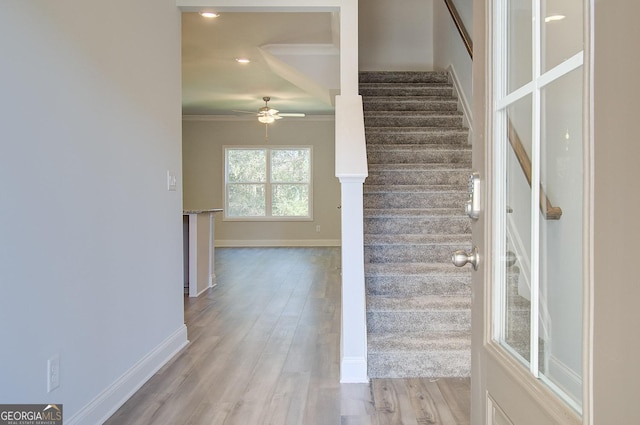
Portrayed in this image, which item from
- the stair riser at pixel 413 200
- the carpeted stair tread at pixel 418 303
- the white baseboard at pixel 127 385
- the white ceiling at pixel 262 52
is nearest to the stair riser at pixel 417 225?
the stair riser at pixel 413 200

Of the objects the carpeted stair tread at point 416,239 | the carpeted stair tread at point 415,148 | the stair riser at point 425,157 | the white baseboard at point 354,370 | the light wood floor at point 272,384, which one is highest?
the carpeted stair tread at point 415,148

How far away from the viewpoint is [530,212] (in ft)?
2.68

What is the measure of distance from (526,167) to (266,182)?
869cm

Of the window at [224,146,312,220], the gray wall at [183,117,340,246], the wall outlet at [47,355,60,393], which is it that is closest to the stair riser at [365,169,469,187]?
the wall outlet at [47,355,60,393]

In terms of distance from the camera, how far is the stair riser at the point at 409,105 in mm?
4660

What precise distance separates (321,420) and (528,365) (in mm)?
1481

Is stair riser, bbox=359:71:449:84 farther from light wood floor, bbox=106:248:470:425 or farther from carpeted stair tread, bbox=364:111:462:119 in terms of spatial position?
light wood floor, bbox=106:248:470:425

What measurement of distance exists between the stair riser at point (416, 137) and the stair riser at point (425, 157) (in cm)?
22

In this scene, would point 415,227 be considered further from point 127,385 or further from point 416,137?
point 127,385

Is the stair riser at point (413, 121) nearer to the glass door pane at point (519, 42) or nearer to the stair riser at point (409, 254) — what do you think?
the stair riser at point (409, 254)

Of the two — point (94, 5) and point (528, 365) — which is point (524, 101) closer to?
point (528, 365)

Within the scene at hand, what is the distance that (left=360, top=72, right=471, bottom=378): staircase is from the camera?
258cm

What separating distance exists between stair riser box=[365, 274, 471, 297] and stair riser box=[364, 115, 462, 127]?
196 centimetres

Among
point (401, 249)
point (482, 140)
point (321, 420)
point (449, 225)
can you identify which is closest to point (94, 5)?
point (482, 140)
